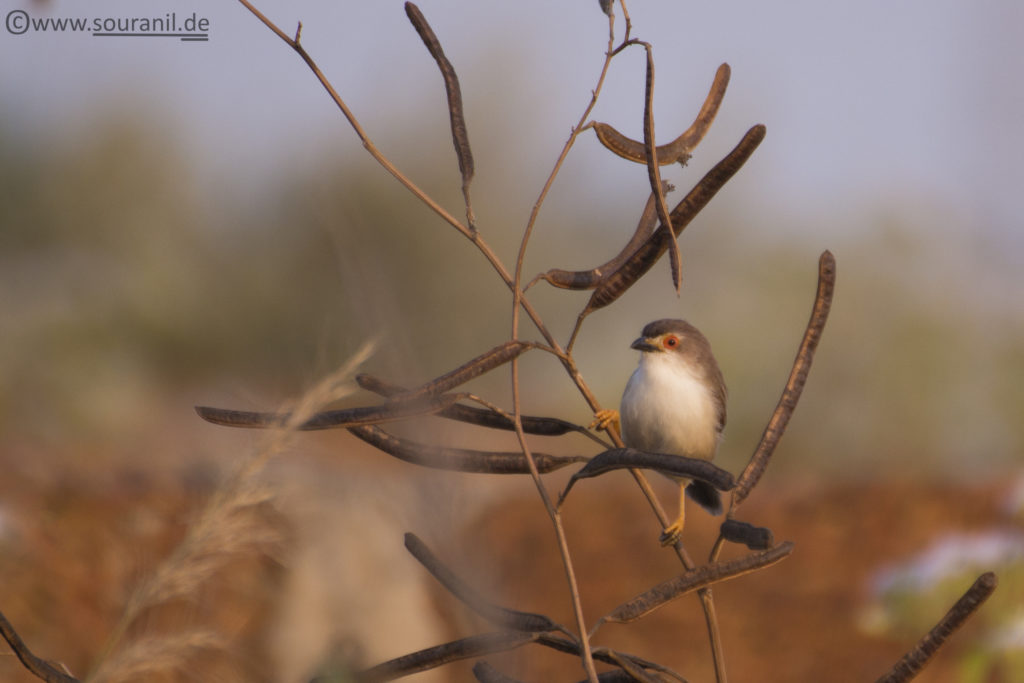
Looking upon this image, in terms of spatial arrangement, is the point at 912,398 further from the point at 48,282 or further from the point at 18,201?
the point at 18,201

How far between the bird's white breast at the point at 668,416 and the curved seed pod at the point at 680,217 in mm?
1104

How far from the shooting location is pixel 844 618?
18.2ft

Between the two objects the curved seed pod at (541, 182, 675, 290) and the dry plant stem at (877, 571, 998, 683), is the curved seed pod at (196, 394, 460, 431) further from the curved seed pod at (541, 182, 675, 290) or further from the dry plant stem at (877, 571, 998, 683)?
the dry plant stem at (877, 571, 998, 683)

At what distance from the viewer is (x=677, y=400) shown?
2.39m

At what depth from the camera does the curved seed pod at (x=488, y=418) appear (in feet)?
3.97

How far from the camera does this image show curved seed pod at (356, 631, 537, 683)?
1.04 m

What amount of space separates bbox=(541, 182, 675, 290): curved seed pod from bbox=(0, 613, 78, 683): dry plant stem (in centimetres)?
69

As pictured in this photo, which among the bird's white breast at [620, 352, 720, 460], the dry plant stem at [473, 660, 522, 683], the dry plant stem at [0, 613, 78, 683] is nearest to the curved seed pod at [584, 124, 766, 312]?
the dry plant stem at [473, 660, 522, 683]

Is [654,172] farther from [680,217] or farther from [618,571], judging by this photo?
[618,571]

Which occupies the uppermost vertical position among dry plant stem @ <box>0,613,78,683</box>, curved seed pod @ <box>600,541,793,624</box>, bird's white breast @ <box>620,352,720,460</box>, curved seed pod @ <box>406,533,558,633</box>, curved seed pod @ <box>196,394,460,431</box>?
bird's white breast @ <box>620,352,720,460</box>

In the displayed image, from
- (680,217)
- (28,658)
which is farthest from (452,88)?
(28,658)

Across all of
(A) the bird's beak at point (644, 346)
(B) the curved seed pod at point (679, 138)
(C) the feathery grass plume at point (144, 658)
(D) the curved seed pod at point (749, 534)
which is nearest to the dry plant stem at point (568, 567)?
(D) the curved seed pod at point (749, 534)

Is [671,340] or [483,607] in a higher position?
[671,340]

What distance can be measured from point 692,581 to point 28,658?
2.17 ft
